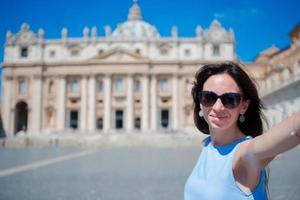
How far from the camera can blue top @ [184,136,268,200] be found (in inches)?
58.5

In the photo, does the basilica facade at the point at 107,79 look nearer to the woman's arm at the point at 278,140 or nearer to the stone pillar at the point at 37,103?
the stone pillar at the point at 37,103

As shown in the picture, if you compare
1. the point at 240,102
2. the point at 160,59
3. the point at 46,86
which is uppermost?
the point at 160,59

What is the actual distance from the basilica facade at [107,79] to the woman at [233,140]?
140ft

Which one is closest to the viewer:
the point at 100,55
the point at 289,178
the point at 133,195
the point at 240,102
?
the point at 240,102

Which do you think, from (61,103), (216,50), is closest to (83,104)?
(61,103)

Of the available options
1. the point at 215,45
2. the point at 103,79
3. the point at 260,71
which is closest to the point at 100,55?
the point at 103,79

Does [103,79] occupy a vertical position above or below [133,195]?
above

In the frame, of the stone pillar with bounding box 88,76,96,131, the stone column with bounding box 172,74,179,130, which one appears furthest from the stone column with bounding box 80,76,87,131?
the stone column with bounding box 172,74,179,130

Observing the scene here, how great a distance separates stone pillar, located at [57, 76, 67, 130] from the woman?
44830 mm

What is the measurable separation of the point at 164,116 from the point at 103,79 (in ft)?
32.1

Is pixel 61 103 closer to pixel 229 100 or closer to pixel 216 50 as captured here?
pixel 216 50

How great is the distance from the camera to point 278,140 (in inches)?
47.1

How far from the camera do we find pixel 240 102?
176 cm

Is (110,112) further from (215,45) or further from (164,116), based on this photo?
(215,45)
